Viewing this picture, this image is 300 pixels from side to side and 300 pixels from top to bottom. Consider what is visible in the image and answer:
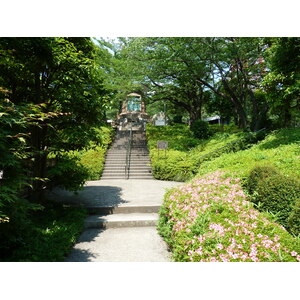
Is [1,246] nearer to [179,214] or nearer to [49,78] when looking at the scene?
[179,214]

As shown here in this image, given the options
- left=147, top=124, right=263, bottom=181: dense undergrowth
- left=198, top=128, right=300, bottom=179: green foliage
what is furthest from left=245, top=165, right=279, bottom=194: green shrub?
left=147, top=124, right=263, bottom=181: dense undergrowth

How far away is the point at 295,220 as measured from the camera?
3.55 m

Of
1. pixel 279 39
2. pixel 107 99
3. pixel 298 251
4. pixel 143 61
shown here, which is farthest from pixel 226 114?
pixel 298 251

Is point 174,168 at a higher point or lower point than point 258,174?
lower

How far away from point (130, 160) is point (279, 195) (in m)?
9.98

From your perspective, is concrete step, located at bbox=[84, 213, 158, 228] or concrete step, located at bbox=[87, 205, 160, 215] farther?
concrete step, located at bbox=[87, 205, 160, 215]

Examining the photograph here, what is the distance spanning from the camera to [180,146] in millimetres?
14375

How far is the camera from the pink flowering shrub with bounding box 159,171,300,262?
119 inches

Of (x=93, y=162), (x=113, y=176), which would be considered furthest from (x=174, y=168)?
(x=93, y=162)

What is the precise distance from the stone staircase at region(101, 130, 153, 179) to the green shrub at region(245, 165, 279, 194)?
681cm

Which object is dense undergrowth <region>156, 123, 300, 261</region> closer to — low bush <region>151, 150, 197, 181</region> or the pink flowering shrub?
the pink flowering shrub

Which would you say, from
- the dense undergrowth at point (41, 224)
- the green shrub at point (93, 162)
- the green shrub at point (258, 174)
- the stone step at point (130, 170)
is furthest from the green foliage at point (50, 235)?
the stone step at point (130, 170)

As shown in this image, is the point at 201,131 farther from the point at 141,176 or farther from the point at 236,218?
the point at 236,218

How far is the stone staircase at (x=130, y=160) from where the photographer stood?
38.3 feet
